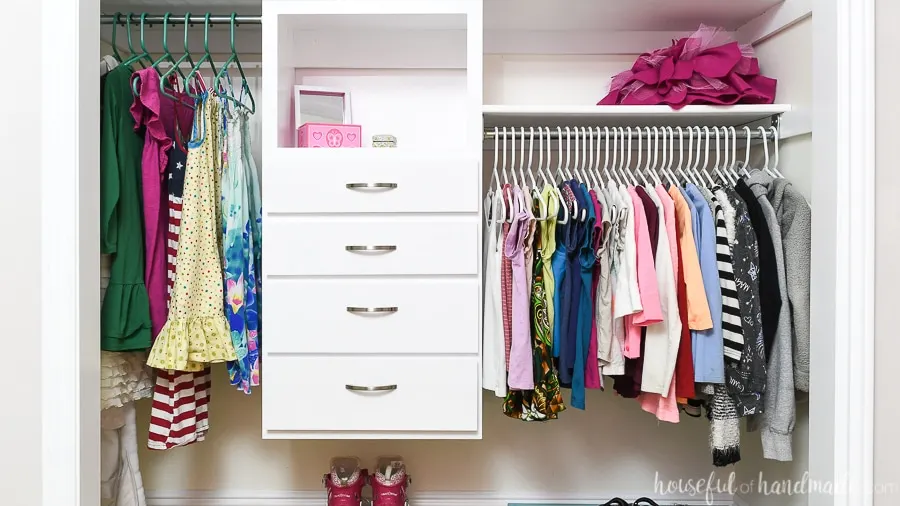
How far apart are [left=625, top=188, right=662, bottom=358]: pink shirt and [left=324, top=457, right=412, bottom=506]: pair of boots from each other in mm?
851

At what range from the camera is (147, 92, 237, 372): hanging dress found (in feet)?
4.89

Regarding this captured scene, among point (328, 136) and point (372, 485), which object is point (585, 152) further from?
point (372, 485)

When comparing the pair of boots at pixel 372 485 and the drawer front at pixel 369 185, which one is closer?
the drawer front at pixel 369 185

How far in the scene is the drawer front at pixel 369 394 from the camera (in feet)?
4.95

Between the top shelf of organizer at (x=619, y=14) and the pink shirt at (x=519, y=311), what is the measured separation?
2.12 feet

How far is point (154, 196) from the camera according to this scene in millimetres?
1529

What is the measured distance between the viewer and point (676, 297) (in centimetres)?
149

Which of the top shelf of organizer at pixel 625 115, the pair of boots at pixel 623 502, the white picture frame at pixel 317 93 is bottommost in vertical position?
the pair of boots at pixel 623 502

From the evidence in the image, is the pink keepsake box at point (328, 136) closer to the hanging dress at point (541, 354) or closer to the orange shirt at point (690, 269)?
the hanging dress at point (541, 354)

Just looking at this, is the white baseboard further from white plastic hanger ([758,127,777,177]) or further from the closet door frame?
white plastic hanger ([758,127,777,177])

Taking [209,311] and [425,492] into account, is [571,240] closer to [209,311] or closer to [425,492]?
[209,311]

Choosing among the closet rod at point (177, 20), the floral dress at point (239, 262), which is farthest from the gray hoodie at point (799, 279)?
the closet rod at point (177, 20)

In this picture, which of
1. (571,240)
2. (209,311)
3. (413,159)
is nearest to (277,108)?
(413,159)
